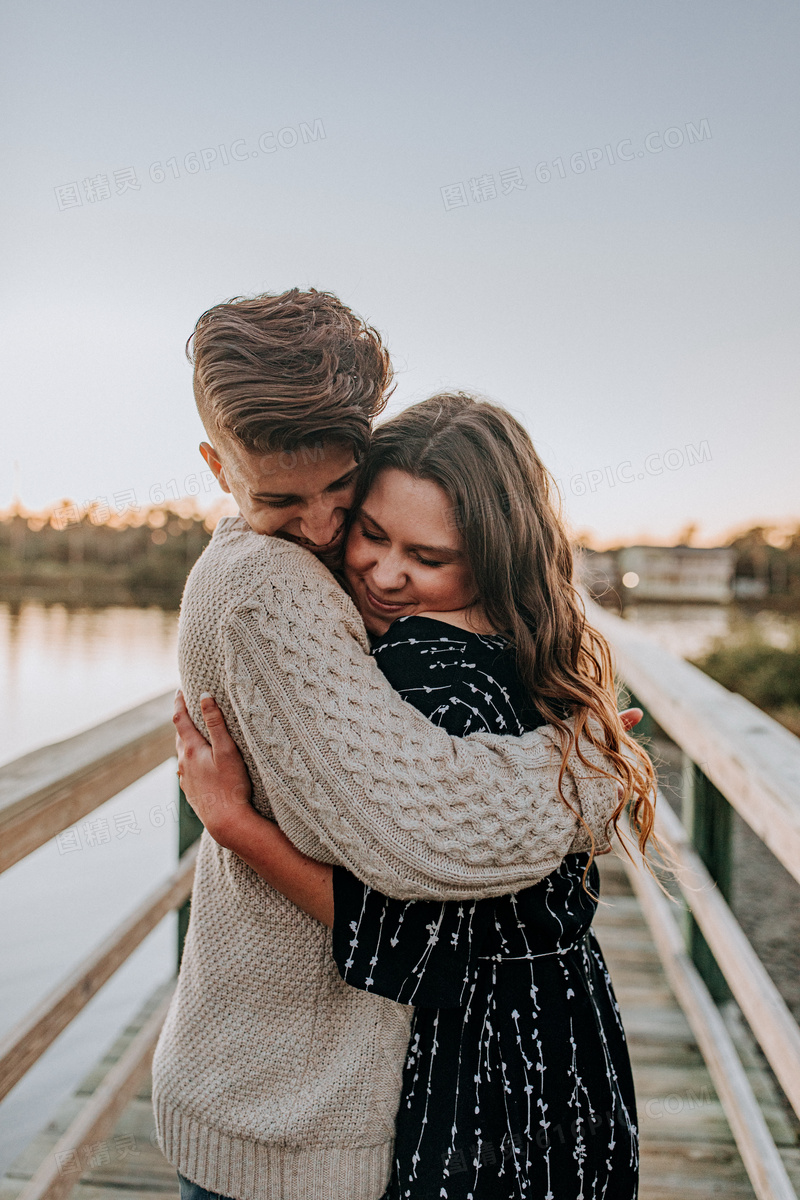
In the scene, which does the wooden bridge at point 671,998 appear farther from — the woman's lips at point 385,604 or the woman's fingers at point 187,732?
the woman's lips at point 385,604

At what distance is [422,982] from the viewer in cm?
85

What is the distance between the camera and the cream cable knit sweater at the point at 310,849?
84cm

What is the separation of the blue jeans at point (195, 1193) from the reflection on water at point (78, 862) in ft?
2.16

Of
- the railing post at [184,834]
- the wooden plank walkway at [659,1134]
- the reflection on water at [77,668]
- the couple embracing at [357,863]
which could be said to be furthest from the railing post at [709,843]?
the reflection on water at [77,668]

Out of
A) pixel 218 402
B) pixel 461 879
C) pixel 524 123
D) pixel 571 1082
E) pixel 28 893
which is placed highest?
pixel 524 123

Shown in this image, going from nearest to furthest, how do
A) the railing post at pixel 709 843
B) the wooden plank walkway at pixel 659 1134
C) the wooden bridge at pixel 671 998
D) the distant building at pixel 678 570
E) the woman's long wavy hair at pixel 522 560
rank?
the woman's long wavy hair at pixel 522 560
the wooden bridge at pixel 671 998
the wooden plank walkway at pixel 659 1134
the railing post at pixel 709 843
the distant building at pixel 678 570

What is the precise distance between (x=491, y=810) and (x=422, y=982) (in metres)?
0.19

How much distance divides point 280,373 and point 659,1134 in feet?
6.55

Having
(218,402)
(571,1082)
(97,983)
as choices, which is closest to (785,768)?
(571,1082)

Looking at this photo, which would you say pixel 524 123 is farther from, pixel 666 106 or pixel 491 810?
pixel 491 810

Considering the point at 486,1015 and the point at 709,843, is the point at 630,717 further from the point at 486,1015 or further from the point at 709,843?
the point at 709,843

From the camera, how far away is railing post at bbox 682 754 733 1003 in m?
2.22

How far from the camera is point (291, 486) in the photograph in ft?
3.29

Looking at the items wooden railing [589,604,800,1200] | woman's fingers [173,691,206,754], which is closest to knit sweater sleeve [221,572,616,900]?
woman's fingers [173,691,206,754]
